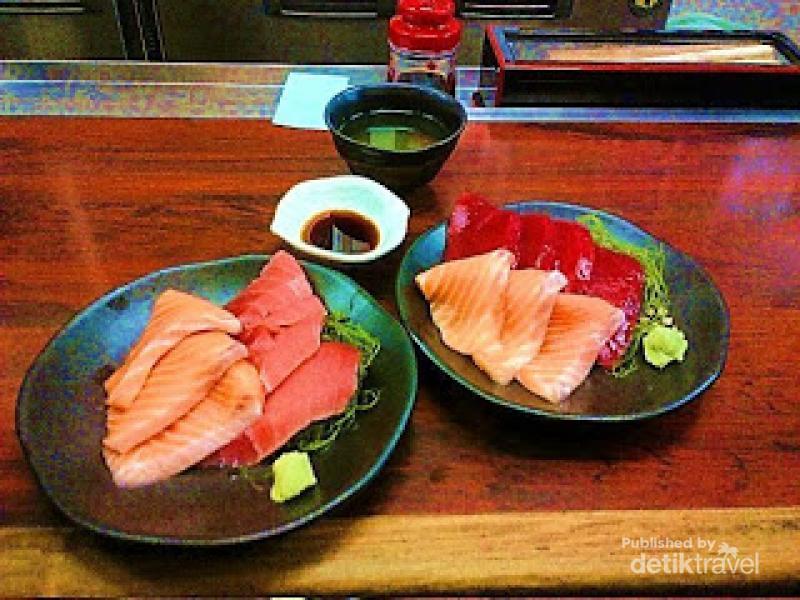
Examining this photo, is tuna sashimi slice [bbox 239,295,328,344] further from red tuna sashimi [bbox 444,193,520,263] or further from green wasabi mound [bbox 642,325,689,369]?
green wasabi mound [bbox 642,325,689,369]

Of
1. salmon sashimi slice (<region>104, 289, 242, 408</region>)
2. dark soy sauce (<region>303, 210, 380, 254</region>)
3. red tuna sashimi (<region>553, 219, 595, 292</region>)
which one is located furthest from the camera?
dark soy sauce (<region>303, 210, 380, 254</region>)

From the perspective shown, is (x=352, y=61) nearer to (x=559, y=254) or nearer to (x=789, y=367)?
(x=559, y=254)

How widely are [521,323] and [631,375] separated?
7.2 inches

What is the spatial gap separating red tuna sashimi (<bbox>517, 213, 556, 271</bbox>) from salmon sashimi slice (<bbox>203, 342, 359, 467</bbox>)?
351mm

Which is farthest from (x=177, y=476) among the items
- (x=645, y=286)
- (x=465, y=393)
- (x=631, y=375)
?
(x=645, y=286)

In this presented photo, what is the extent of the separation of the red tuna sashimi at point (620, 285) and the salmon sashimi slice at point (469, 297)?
0.49 ft

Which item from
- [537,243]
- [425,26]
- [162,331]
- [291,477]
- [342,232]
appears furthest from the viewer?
[425,26]

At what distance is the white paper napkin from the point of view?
1.83 meters

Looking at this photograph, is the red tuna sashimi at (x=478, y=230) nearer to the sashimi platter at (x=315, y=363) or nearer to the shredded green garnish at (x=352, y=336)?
the sashimi platter at (x=315, y=363)

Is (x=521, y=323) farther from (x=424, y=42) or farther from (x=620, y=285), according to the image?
(x=424, y=42)

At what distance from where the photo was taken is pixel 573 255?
1.29 meters

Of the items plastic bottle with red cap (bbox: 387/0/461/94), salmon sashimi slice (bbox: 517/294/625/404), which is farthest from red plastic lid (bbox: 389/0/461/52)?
salmon sashimi slice (bbox: 517/294/625/404)

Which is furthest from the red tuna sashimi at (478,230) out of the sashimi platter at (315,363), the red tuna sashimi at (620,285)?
the red tuna sashimi at (620,285)

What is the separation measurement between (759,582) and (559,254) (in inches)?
22.4
